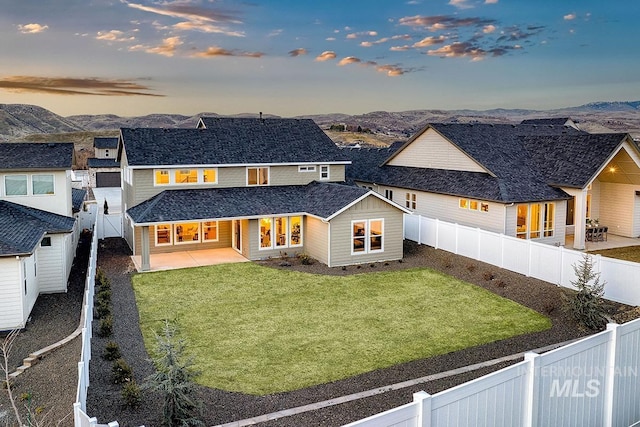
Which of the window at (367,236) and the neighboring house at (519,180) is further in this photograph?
the neighboring house at (519,180)

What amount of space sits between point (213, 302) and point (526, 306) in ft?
34.4

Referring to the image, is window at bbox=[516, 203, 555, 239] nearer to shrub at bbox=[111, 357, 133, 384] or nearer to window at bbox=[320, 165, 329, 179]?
window at bbox=[320, 165, 329, 179]

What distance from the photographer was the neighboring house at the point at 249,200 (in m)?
22.5

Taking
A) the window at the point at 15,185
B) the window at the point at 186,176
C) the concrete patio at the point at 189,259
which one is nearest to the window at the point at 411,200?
the concrete patio at the point at 189,259

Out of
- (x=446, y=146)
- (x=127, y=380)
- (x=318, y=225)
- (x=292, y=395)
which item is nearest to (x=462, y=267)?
(x=318, y=225)

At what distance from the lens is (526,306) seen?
1644 cm

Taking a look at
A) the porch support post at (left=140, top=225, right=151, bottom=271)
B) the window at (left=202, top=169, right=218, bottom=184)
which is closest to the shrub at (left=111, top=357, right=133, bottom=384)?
the porch support post at (left=140, top=225, right=151, bottom=271)

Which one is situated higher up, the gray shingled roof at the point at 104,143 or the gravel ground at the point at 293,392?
the gray shingled roof at the point at 104,143

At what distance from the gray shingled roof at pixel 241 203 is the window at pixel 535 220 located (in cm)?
802

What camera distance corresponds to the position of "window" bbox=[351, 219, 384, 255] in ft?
74.2

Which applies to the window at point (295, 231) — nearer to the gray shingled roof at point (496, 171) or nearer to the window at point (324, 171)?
the window at point (324, 171)

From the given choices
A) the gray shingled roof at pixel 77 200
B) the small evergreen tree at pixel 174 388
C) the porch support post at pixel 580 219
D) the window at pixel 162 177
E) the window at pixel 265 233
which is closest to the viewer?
the small evergreen tree at pixel 174 388

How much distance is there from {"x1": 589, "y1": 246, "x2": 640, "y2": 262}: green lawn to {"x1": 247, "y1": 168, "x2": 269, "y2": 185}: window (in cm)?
1610

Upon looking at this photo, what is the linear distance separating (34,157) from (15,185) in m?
1.32
